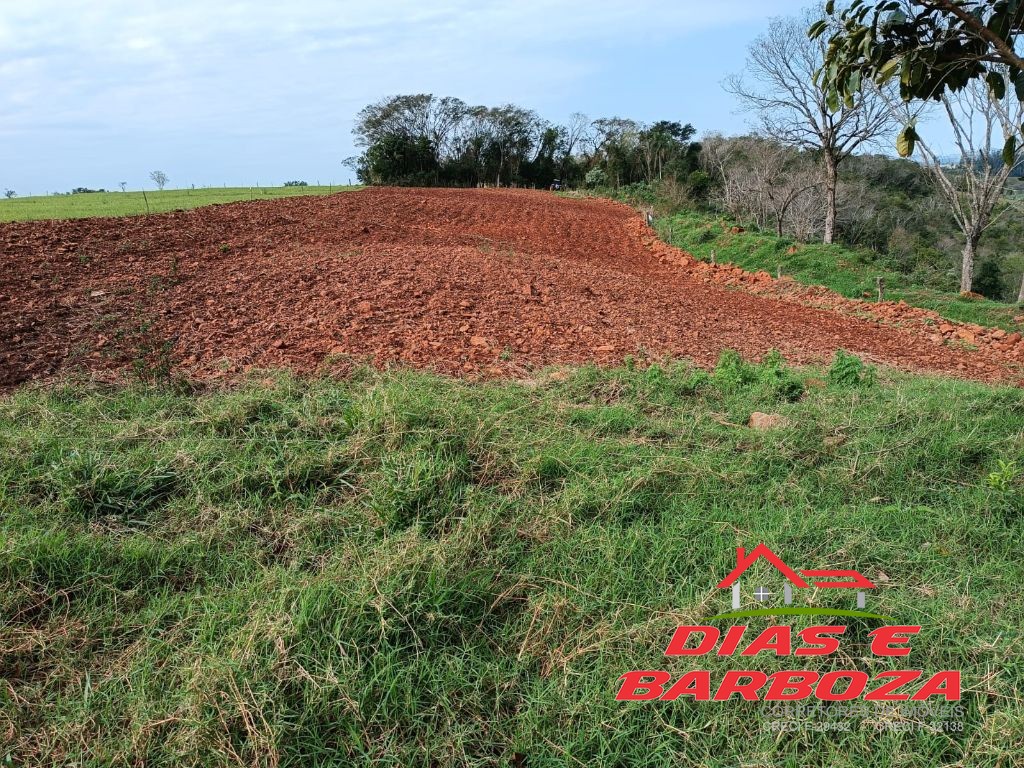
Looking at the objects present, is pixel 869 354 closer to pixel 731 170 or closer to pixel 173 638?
pixel 173 638

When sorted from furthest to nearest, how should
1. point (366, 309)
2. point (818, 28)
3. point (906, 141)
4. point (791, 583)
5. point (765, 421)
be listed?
point (366, 309) → point (765, 421) → point (906, 141) → point (818, 28) → point (791, 583)

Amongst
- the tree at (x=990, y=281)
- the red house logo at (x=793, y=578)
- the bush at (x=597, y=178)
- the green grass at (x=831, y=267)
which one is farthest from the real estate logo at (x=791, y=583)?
the bush at (x=597, y=178)

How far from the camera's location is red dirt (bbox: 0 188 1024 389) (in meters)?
4.58

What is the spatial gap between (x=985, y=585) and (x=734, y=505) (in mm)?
1009

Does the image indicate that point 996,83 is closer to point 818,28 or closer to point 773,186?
point 818,28

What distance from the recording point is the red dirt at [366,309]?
15.0 feet

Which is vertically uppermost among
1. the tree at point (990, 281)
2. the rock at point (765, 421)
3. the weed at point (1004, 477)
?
the rock at point (765, 421)

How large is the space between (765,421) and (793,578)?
1.51 meters

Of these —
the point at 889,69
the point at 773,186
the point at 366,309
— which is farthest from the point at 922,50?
the point at 773,186

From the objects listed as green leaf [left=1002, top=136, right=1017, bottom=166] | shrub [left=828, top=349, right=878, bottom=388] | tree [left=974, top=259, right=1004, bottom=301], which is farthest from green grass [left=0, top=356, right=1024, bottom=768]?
tree [left=974, top=259, right=1004, bottom=301]

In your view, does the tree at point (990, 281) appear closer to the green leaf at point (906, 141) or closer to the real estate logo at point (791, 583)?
the green leaf at point (906, 141)

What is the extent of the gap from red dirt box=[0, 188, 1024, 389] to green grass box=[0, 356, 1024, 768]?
0.82m

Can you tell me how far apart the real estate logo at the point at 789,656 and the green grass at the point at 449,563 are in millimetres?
42

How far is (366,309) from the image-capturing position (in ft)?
17.5
